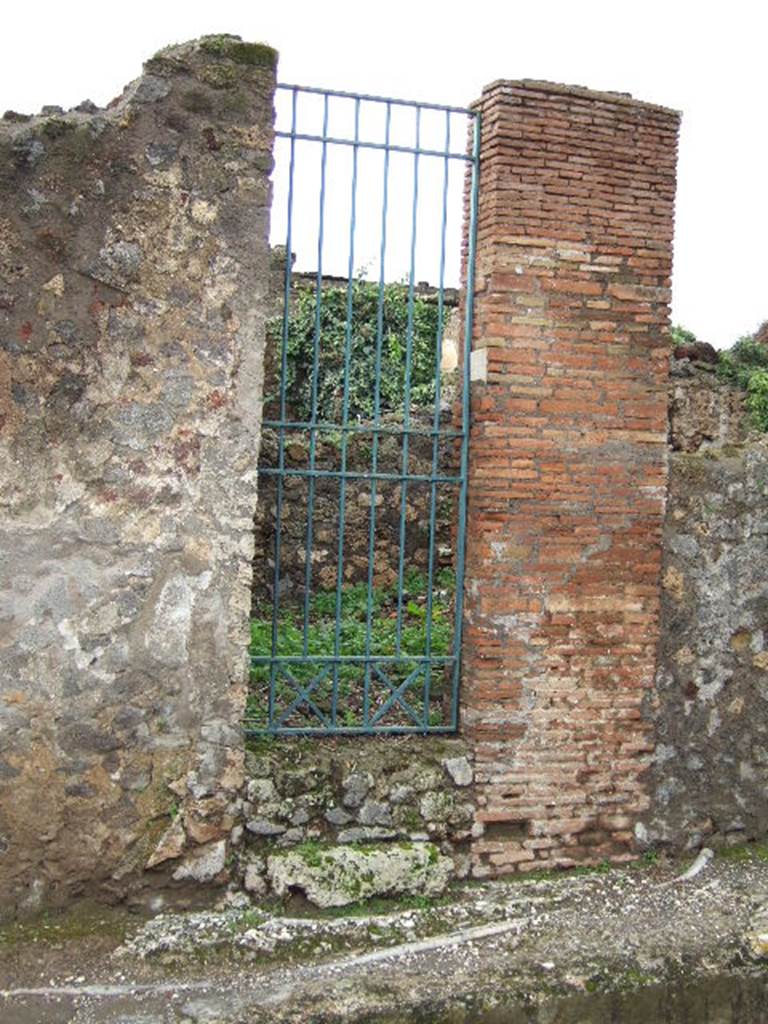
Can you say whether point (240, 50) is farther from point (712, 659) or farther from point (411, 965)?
point (411, 965)

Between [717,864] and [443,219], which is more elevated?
[443,219]

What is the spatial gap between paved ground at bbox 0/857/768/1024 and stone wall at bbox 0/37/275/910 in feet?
0.88

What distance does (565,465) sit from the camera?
5199mm

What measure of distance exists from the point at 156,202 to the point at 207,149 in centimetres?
34

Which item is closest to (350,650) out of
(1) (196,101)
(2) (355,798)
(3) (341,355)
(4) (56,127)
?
(2) (355,798)

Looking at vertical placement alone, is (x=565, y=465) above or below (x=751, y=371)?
below

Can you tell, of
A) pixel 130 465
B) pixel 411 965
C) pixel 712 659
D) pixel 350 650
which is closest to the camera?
pixel 411 965

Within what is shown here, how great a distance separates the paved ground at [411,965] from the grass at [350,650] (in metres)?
0.99

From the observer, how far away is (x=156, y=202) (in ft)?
15.0

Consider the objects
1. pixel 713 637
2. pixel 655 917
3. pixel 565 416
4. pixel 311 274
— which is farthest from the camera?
pixel 311 274

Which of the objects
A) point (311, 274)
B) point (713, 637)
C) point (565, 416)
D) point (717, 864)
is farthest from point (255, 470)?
point (311, 274)

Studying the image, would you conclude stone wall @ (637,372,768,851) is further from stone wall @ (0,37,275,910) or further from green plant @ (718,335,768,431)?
green plant @ (718,335,768,431)

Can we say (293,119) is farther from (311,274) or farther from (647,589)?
(311,274)

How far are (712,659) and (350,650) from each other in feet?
6.47
